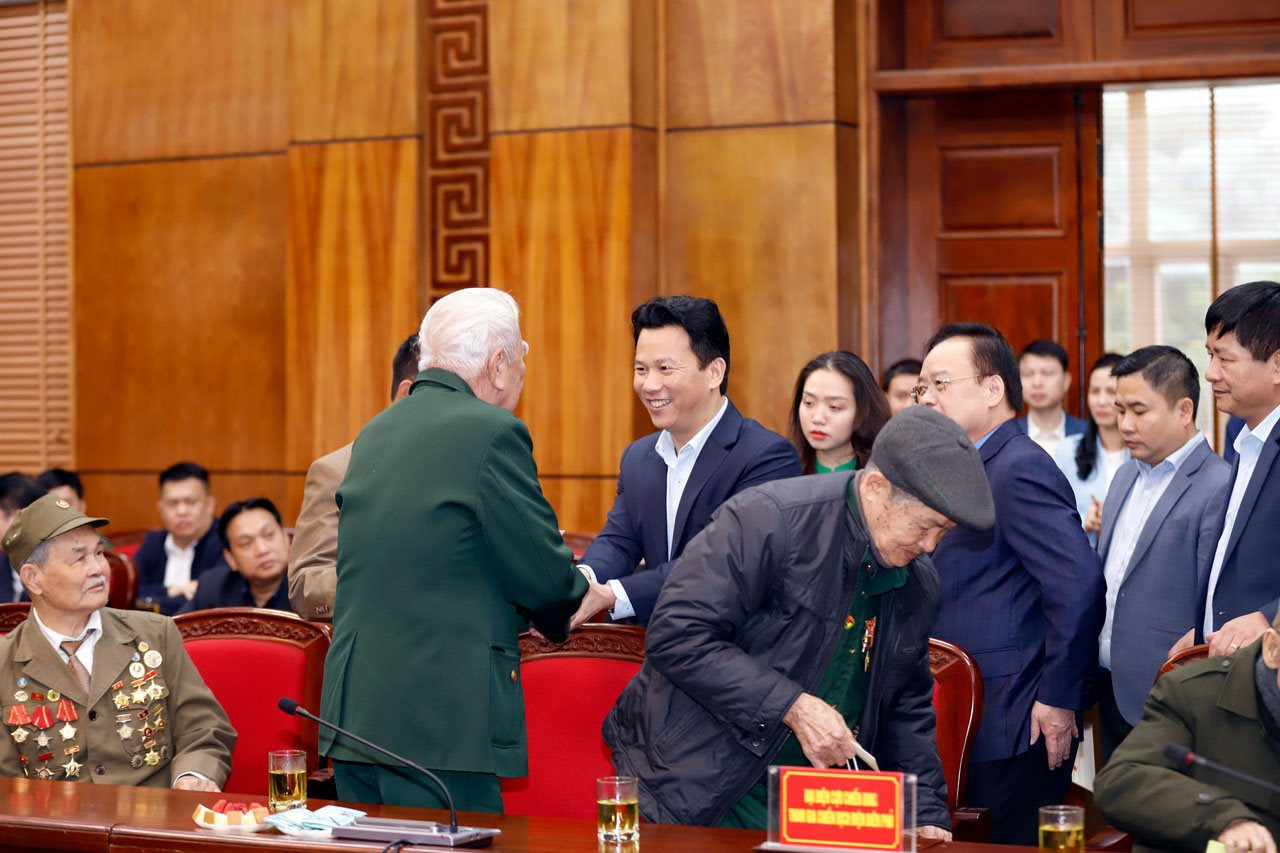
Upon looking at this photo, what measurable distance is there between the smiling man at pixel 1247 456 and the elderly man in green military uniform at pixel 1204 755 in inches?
24.6

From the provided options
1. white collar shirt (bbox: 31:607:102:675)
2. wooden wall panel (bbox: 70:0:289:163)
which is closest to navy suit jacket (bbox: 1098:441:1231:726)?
white collar shirt (bbox: 31:607:102:675)

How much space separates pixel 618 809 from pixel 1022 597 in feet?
4.34

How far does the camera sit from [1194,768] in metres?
2.34

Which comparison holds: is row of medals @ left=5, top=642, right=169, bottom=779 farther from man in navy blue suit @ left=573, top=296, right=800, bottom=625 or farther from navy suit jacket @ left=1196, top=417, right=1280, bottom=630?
navy suit jacket @ left=1196, top=417, right=1280, bottom=630

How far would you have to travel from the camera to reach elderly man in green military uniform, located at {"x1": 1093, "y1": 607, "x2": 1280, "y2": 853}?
88.7 inches

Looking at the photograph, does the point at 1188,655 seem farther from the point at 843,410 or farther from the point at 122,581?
the point at 122,581

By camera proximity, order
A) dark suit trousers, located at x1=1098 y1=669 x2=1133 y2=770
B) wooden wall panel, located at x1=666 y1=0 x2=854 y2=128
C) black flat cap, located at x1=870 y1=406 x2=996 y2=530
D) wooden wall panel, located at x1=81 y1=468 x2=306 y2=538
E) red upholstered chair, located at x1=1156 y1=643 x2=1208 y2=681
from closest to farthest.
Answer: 1. black flat cap, located at x1=870 y1=406 x2=996 y2=530
2. red upholstered chair, located at x1=1156 y1=643 x2=1208 y2=681
3. dark suit trousers, located at x1=1098 y1=669 x2=1133 y2=770
4. wooden wall panel, located at x1=666 y1=0 x2=854 y2=128
5. wooden wall panel, located at x1=81 y1=468 x2=306 y2=538

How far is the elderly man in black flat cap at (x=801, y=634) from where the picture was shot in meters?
2.21

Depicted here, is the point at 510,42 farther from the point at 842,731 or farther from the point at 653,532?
the point at 842,731

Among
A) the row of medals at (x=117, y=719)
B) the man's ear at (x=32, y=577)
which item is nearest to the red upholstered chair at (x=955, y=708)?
the row of medals at (x=117, y=719)

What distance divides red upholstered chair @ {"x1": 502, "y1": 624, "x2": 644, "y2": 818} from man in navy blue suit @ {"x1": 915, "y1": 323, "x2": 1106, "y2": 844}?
0.70 m

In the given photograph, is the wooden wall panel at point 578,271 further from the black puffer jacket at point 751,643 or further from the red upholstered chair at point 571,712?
the black puffer jacket at point 751,643

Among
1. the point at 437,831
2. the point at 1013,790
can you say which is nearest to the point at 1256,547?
the point at 1013,790

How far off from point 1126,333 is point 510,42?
12.3 ft
